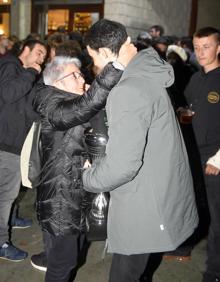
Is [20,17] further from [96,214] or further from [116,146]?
[116,146]

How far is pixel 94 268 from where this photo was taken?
3588 mm

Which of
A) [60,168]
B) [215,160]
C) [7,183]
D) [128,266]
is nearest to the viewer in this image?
[128,266]

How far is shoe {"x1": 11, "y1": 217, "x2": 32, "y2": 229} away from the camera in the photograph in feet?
14.1

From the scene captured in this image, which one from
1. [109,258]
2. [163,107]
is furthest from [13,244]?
[163,107]

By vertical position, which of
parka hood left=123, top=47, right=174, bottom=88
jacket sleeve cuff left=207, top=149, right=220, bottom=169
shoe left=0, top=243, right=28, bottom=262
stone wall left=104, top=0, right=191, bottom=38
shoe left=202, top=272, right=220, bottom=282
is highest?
parka hood left=123, top=47, right=174, bottom=88

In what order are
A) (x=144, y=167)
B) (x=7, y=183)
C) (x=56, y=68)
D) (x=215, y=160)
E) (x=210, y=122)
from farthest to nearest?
(x=7, y=183)
(x=210, y=122)
(x=215, y=160)
(x=56, y=68)
(x=144, y=167)

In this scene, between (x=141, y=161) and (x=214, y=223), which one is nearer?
(x=141, y=161)

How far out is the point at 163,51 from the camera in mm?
6125

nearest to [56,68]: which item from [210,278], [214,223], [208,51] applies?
[208,51]

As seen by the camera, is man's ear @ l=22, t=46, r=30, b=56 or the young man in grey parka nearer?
the young man in grey parka

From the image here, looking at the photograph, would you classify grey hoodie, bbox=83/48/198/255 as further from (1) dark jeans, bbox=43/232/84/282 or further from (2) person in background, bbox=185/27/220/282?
(2) person in background, bbox=185/27/220/282

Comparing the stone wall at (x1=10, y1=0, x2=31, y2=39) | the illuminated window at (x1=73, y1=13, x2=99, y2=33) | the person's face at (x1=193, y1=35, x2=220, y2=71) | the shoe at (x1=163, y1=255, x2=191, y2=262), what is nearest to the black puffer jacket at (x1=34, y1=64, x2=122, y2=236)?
the person's face at (x1=193, y1=35, x2=220, y2=71)

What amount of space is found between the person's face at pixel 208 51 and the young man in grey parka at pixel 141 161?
132 centimetres

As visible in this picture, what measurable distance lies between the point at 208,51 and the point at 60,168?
5.68 ft
